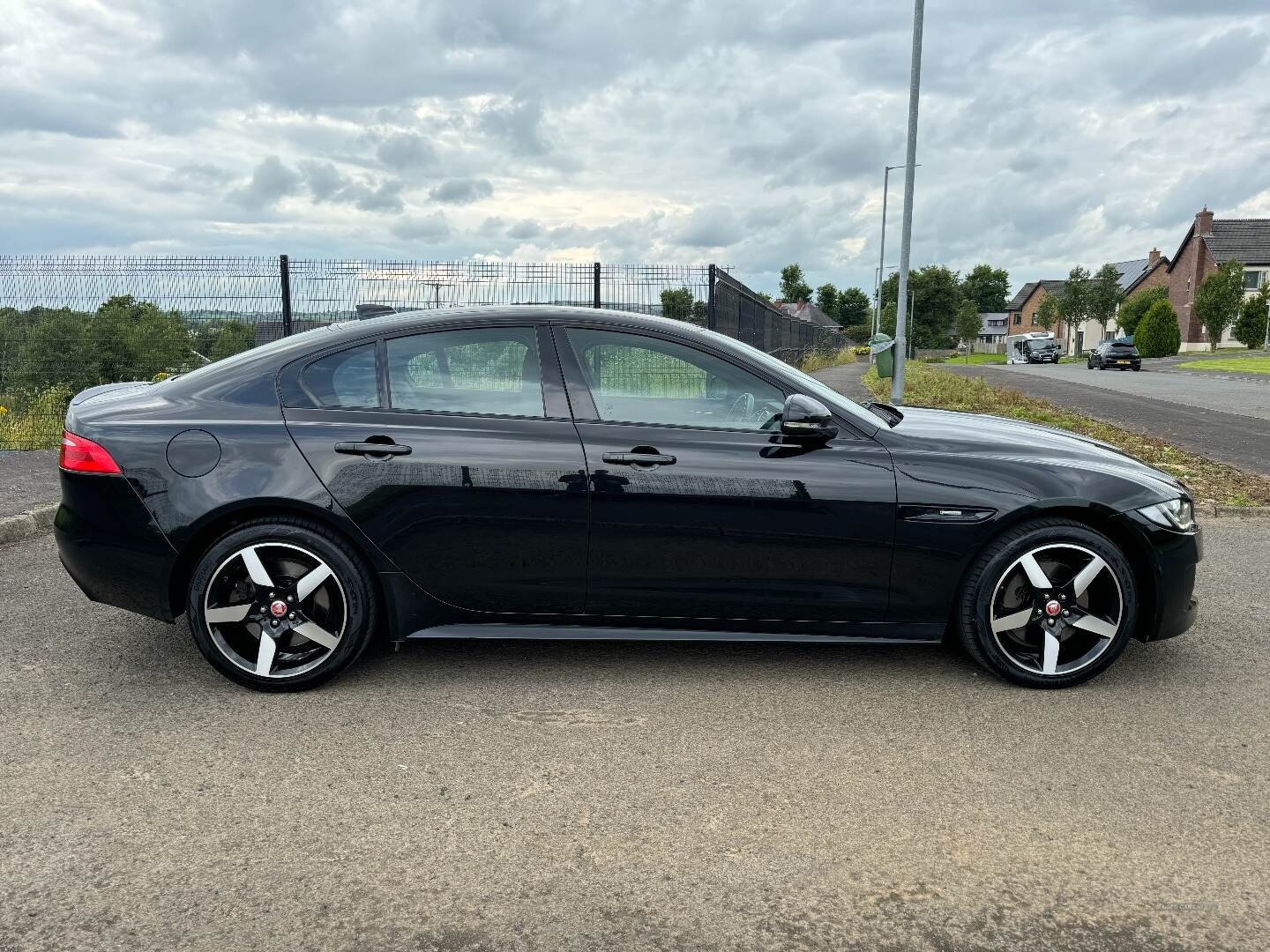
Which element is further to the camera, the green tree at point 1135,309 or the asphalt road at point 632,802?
the green tree at point 1135,309

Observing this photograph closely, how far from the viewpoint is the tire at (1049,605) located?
12.7 ft

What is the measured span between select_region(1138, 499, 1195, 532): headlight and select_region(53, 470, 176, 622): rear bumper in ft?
12.6

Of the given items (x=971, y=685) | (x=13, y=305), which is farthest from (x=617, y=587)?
(x=13, y=305)

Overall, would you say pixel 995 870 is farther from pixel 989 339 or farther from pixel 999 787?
pixel 989 339

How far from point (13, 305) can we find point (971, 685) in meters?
11.1

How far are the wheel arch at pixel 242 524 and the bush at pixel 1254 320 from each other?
6703 cm

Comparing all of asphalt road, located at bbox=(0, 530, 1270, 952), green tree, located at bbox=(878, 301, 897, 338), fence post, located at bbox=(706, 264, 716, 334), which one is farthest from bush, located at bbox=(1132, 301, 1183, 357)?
asphalt road, located at bbox=(0, 530, 1270, 952)

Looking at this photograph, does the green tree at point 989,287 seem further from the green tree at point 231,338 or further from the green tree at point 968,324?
the green tree at point 231,338

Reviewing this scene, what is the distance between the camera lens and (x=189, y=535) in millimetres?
3832

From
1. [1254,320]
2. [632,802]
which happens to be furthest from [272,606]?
[1254,320]

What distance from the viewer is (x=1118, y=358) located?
4472 centimetres

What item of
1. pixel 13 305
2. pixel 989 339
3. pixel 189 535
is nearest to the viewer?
pixel 189 535

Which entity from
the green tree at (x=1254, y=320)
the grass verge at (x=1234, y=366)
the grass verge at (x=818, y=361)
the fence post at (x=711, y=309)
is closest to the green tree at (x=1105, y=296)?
the green tree at (x=1254, y=320)

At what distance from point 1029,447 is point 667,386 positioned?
152 cm
